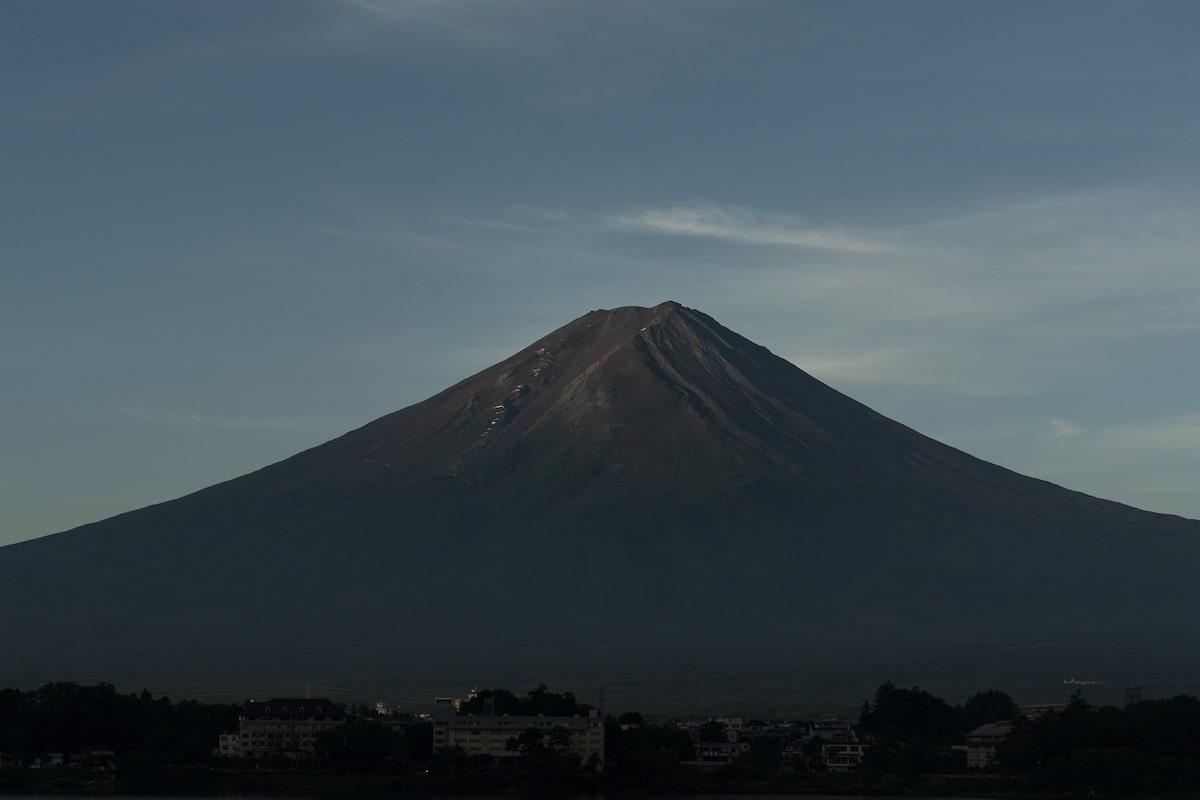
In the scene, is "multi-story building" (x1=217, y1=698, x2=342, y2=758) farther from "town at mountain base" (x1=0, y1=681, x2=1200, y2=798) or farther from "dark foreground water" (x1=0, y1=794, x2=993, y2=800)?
"dark foreground water" (x1=0, y1=794, x2=993, y2=800)

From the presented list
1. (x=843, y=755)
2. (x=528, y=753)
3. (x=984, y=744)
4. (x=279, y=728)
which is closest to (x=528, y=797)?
(x=528, y=753)

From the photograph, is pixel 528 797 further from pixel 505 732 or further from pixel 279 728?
pixel 279 728

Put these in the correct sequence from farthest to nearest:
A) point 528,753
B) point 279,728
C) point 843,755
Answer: point 279,728
point 843,755
point 528,753

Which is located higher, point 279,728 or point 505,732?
point 279,728

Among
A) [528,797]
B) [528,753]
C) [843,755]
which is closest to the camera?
[528,797]

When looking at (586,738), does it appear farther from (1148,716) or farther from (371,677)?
(371,677)

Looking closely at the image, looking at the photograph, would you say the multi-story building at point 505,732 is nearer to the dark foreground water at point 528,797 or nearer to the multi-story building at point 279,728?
the multi-story building at point 279,728

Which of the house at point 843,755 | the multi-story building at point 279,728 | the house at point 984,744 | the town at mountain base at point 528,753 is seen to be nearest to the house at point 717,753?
the town at mountain base at point 528,753
